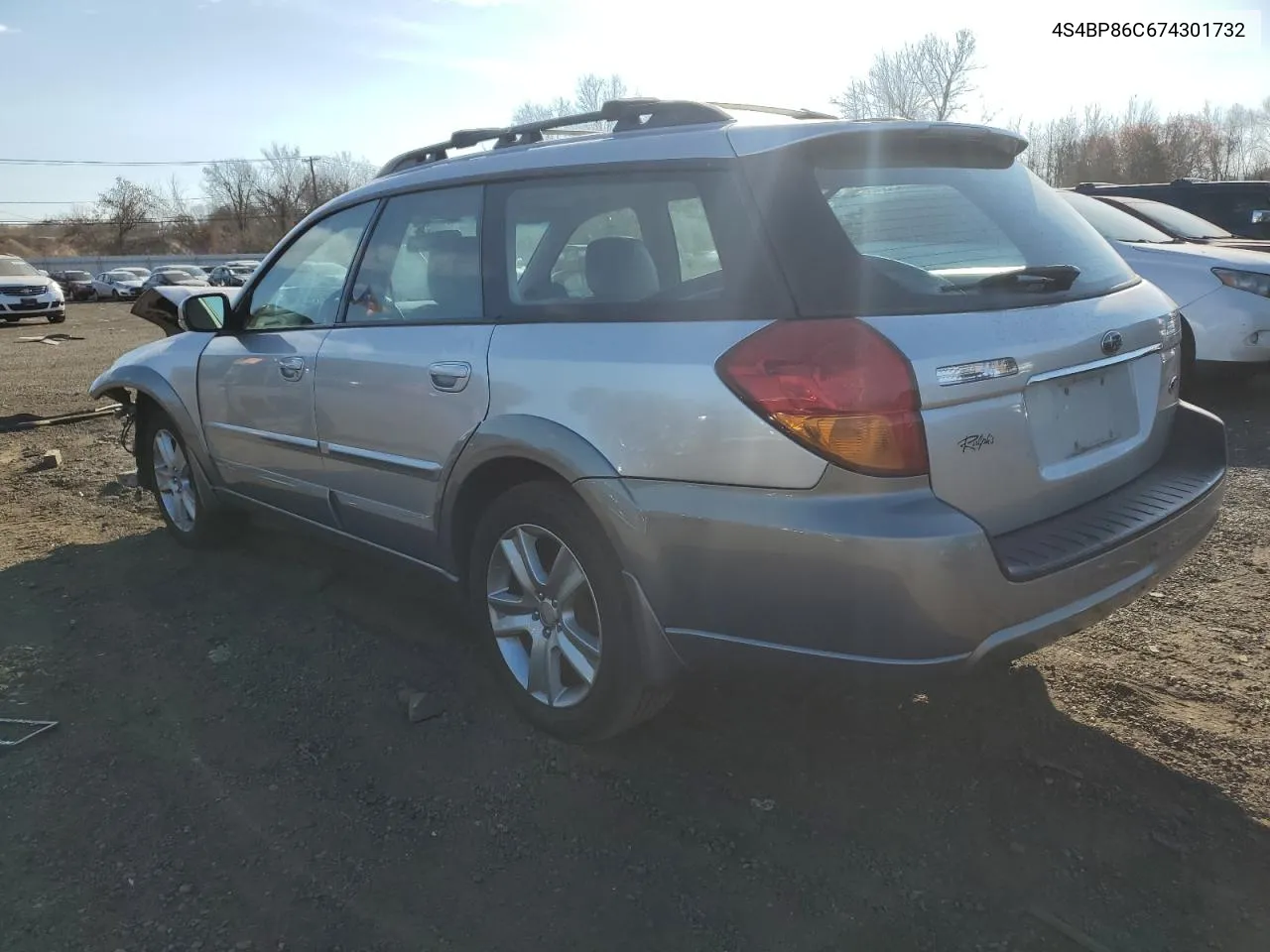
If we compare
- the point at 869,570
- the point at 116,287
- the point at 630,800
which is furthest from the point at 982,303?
the point at 116,287

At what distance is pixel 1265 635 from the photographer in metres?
3.58

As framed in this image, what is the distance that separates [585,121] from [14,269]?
28.9 meters

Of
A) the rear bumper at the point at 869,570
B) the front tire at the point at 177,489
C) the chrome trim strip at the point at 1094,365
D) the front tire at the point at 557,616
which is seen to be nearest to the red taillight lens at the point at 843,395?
the rear bumper at the point at 869,570

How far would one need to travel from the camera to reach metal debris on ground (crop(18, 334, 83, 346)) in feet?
68.0

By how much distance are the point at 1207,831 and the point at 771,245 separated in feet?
6.08

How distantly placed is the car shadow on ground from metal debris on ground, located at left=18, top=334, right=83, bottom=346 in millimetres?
20196

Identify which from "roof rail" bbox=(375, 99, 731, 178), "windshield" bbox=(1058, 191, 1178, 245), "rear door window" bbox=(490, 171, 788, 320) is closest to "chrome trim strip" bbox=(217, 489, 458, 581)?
"rear door window" bbox=(490, 171, 788, 320)

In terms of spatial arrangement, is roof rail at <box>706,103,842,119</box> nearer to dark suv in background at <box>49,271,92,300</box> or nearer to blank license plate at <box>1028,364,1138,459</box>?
blank license plate at <box>1028,364,1138,459</box>

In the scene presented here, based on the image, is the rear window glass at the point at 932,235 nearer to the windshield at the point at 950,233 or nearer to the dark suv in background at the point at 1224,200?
the windshield at the point at 950,233

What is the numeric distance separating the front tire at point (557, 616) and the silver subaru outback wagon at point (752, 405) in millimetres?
10

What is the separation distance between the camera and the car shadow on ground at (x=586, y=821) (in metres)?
2.26

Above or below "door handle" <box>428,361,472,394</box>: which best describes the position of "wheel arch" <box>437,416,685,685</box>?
below

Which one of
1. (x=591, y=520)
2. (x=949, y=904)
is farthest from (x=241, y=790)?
(x=949, y=904)

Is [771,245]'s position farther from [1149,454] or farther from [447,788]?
[447,788]
